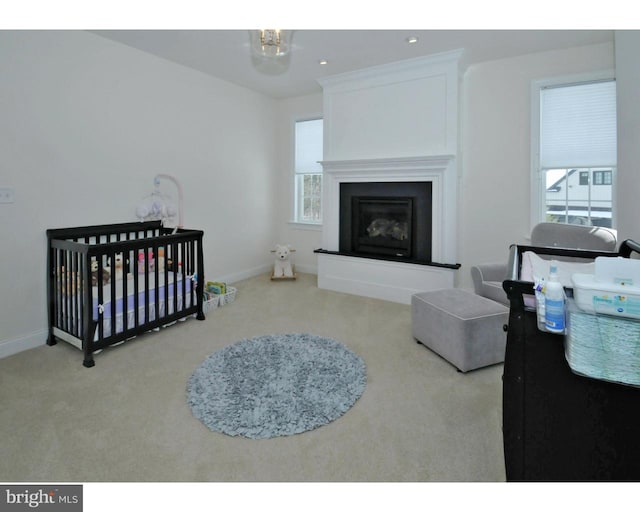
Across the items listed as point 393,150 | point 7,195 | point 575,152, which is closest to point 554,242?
point 575,152

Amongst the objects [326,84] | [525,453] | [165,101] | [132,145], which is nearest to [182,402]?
[525,453]

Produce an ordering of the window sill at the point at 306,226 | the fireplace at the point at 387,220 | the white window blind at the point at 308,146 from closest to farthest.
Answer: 1. the fireplace at the point at 387,220
2. the white window blind at the point at 308,146
3. the window sill at the point at 306,226

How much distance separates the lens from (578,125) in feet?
10.8

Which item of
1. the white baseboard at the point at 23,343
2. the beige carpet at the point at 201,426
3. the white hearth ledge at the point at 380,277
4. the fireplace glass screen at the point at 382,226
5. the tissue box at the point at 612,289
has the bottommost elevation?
the beige carpet at the point at 201,426

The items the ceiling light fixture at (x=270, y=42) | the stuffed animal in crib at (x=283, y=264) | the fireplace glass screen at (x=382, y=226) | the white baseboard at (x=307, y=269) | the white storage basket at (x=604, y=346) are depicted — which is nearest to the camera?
the white storage basket at (x=604, y=346)

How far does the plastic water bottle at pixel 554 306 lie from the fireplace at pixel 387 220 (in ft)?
8.90

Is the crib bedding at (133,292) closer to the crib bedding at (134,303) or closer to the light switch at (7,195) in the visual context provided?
the crib bedding at (134,303)

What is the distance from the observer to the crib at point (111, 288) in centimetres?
243

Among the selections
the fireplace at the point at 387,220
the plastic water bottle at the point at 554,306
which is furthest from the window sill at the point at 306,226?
the plastic water bottle at the point at 554,306

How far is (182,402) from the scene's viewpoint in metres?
1.96

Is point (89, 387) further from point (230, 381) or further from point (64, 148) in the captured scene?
point (64, 148)

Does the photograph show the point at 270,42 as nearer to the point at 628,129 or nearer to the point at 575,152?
the point at 628,129

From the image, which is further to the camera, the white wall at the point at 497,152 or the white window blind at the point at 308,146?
the white window blind at the point at 308,146
